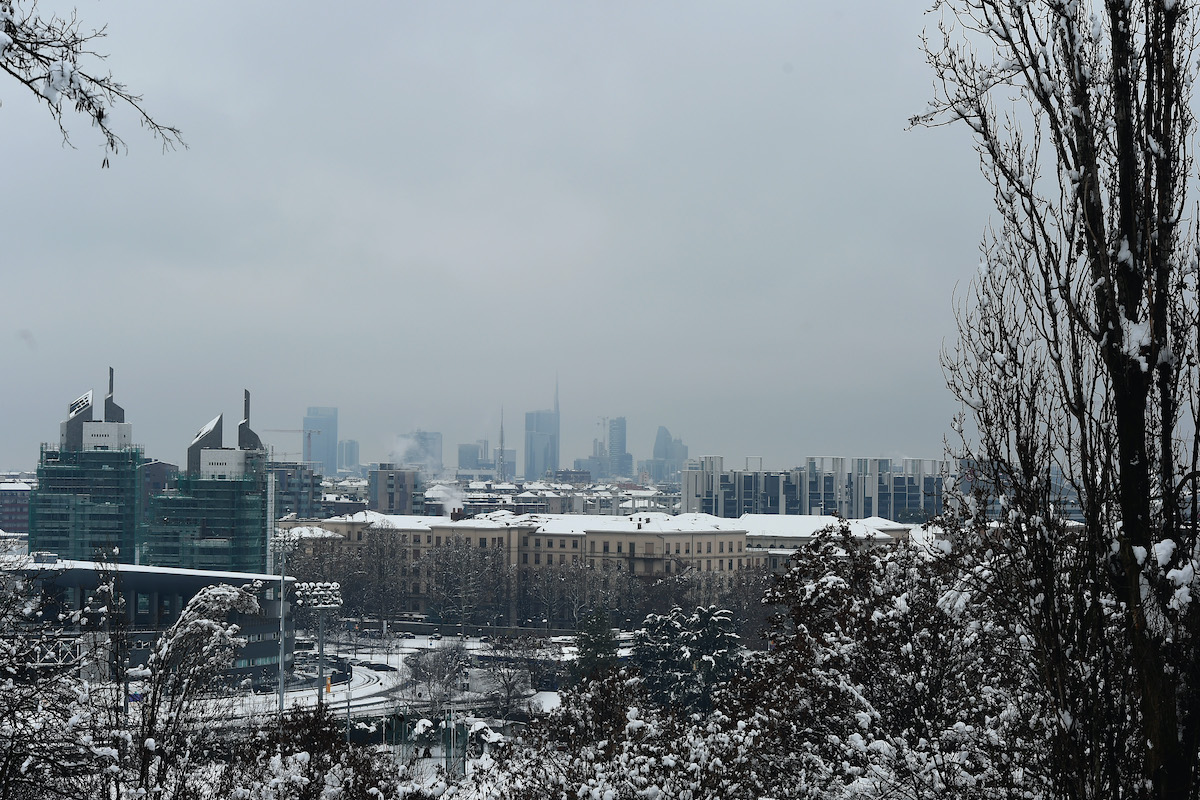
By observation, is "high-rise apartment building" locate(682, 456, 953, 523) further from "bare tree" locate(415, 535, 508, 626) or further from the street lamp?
the street lamp

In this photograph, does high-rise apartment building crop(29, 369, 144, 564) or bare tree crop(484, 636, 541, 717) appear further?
high-rise apartment building crop(29, 369, 144, 564)

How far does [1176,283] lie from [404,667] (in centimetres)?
4987

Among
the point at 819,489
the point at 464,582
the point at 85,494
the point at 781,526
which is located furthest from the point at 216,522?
the point at 819,489

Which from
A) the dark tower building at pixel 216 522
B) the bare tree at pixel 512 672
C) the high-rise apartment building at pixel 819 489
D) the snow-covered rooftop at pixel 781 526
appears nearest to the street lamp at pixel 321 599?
the bare tree at pixel 512 672

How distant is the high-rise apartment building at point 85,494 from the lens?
70.3 m

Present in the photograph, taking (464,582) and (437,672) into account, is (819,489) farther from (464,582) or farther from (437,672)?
(437,672)

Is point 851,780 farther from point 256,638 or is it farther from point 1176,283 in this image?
point 256,638

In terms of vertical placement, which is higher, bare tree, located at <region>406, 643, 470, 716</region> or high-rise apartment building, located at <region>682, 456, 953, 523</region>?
high-rise apartment building, located at <region>682, 456, 953, 523</region>

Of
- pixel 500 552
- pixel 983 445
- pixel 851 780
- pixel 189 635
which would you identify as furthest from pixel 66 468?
pixel 983 445

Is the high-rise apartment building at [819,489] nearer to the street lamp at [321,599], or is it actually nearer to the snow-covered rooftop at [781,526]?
the snow-covered rooftop at [781,526]

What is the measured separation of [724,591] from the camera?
68000 millimetres

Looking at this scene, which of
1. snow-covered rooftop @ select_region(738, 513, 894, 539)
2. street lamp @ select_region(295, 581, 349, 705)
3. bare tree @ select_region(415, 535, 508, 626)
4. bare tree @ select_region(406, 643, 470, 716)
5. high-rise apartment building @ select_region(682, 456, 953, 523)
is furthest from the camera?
high-rise apartment building @ select_region(682, 456, 953, 523)

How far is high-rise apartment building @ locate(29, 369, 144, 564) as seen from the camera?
7031 cm

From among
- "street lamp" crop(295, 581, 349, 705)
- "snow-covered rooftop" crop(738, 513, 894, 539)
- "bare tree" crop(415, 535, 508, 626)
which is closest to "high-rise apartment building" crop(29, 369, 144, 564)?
"bare tree" crop(415, 535, 508, 626)
